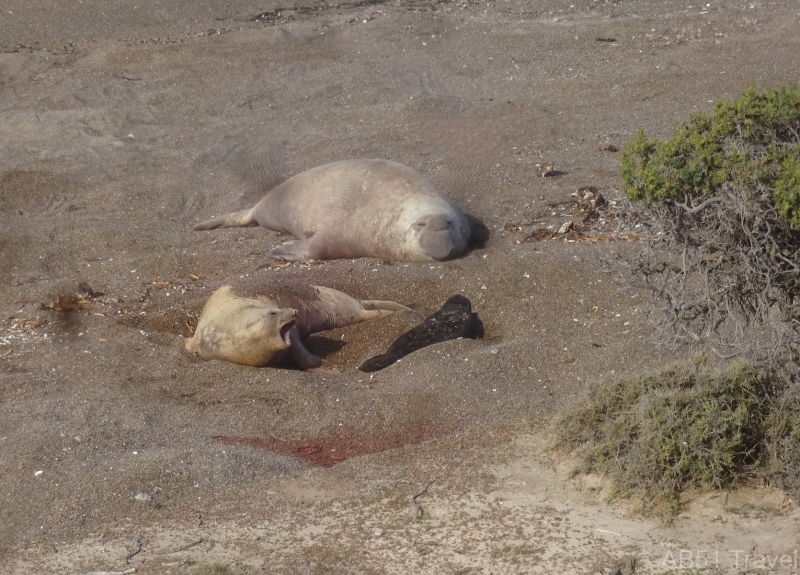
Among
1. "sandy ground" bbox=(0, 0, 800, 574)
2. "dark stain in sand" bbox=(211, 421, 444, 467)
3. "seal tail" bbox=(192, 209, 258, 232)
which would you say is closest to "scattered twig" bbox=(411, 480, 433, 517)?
"sandy ground" bbox=(0, 0, 800, 574)

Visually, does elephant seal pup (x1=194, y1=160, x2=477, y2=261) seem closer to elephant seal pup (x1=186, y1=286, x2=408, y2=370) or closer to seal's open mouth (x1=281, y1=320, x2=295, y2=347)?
elephant seal pup (x1=186, y1=286, x2=408, y2=370)

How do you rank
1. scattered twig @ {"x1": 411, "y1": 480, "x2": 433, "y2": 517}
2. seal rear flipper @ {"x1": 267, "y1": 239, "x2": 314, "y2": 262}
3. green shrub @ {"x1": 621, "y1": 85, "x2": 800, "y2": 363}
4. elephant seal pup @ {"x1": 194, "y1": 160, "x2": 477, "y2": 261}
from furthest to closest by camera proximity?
1. seal rear flipper @ {"x1": 267, "y1": 239, "x2": 314, "y2": 262}
2. elephant seal pup @ {"x1": 194, "y1": 160, "x2": 477, "y2": 261}
3. scattered twig @ {"x1": 411, "y1": 480, "x2": 433, "y2": 517}
4. green shrub @ {"x1": 621, "y1": 85, "x2": 800, "y2": 363}

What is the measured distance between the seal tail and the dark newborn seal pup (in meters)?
2.85

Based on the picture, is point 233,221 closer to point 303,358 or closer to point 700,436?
point 303,358

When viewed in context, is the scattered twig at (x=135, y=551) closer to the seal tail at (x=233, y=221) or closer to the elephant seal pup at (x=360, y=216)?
the elephant seal pup at (x=360, y=216)

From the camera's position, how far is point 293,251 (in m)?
8.38

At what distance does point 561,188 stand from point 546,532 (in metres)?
4.82

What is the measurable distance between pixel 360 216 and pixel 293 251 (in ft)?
2.10

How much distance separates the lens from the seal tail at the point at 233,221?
884cm

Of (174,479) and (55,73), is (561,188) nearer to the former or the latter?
(174,479)

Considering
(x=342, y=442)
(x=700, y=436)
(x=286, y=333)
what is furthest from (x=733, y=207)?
(x=286, y=333)

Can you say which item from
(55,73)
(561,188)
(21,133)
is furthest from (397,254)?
(55,73)

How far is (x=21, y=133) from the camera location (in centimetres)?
1077

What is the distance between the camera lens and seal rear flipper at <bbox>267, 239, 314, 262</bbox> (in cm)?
823
